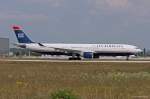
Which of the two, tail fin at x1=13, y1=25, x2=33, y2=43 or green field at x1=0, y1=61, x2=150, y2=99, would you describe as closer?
green field at x1=0, y1=61, x2=150, y2=99

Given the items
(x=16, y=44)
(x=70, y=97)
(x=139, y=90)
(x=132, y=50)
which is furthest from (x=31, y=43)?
(x=70, y=97)

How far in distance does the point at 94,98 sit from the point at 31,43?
4077 inches

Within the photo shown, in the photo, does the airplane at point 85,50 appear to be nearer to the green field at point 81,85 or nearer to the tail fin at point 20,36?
the tail fin at point 20,36

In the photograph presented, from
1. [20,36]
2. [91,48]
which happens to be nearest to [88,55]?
[91,48]

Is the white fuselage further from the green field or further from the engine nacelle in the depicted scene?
the green field

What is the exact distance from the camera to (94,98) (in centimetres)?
2289

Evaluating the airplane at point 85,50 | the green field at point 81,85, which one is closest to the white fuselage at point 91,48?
the airplane at point 85,50

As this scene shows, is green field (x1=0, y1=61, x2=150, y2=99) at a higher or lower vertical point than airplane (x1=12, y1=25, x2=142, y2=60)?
lower

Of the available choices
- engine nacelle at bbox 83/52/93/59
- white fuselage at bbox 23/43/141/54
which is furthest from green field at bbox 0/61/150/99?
white fuselage at bbox 23/43/141/54

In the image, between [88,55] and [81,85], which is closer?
[81,85]

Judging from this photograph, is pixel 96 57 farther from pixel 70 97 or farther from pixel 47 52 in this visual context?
pixel 70 97

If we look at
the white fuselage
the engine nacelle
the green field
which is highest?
the white fuselage

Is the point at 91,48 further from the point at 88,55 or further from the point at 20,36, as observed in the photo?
the point at 20,36

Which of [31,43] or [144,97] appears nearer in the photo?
[144,97]
